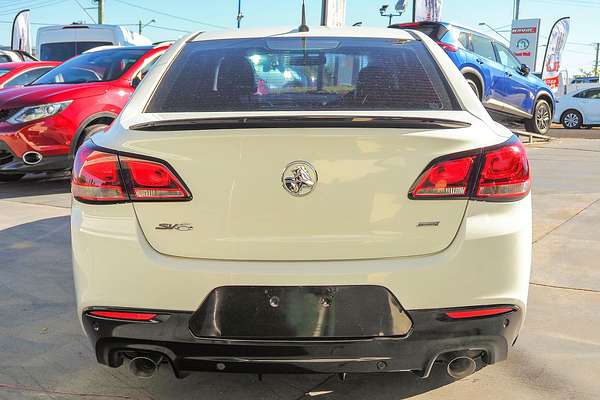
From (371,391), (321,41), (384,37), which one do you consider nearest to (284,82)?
(321,41)

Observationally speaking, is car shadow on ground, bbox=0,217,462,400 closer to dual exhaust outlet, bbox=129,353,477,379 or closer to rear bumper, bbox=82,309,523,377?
dual exhaust outlet, bbox=129,353,477,379

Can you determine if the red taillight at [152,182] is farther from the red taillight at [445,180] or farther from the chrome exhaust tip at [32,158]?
the chrome exhaust tip at [32,158]

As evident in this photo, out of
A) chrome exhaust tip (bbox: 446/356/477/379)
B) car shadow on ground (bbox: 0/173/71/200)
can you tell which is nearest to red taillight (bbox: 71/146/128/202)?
chrome exhaust tip (bbox: 446/356/477/379)

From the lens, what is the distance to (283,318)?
212cm

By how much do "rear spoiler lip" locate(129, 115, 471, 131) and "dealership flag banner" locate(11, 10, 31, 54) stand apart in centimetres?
2335

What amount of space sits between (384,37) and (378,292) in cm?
158

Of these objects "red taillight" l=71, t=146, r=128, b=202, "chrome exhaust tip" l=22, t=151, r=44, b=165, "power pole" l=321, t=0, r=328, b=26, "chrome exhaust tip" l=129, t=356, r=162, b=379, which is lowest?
"chrome exhaust tip" l=22, t=151, r=44, b=165

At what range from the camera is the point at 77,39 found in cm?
1541

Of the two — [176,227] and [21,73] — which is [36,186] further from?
[176,227]

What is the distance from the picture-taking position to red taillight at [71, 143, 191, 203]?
2146mm

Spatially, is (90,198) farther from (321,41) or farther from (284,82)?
(321,41)

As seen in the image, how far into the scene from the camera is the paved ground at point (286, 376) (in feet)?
8.89

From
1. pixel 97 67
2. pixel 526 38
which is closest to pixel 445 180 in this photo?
pixel 97 67

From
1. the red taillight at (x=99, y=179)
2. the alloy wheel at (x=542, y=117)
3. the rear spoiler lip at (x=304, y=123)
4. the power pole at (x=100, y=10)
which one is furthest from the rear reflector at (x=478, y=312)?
the power pole at (x=100, y=10)
